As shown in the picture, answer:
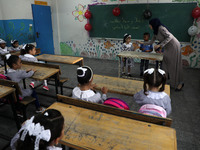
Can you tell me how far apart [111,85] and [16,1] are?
4.89 meters

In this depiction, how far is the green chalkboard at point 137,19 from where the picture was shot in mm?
4707

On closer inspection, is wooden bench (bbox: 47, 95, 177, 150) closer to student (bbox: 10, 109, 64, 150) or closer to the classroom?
the classroom

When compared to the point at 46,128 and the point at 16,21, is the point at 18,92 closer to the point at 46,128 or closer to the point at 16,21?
the point at 46,128

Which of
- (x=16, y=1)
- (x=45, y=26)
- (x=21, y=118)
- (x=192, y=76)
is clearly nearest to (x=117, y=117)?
(x=21, y=118)

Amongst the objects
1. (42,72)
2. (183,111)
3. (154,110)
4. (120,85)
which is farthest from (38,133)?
(183,111)

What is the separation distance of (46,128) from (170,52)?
3259mm

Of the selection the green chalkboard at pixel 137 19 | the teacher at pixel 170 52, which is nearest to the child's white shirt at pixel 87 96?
the teacher at pixel 170 52

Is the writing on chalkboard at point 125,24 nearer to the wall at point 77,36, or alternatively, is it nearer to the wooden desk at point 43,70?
the wall at point 77,36

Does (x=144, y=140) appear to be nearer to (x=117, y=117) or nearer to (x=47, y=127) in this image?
(x=117, y=117)

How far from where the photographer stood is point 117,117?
123 centimetres

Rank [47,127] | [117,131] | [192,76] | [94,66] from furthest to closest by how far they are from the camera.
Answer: [94,66] < [192,76] < [117,131] < [47,127]

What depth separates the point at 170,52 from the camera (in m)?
3.39

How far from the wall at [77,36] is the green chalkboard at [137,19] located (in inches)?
11.7

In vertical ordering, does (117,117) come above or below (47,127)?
below
